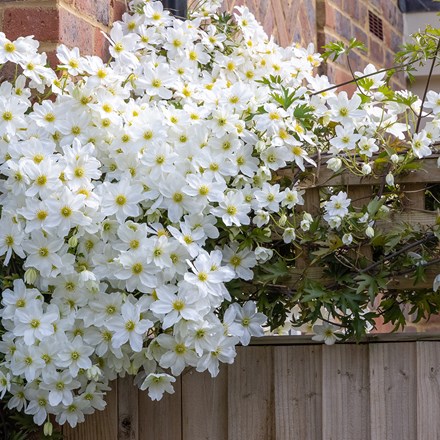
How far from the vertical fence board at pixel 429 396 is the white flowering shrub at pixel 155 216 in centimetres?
17

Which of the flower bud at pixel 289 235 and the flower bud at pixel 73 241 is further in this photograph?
the flower bud at pixel 289 235

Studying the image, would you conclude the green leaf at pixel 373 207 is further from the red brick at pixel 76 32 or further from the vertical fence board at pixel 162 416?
the red brick at pixel 76 32

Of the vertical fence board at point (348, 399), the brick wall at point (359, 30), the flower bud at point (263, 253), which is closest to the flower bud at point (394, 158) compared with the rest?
the flower bud at point (263, 253)

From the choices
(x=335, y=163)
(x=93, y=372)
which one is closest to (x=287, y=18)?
(x=335, y=163)

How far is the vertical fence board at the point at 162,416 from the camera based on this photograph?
246 cm

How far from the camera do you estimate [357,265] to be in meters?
2.29

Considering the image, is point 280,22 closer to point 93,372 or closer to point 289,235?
point 289,235

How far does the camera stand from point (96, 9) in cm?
274

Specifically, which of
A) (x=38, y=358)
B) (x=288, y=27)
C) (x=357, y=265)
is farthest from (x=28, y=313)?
(x=288, y=27)

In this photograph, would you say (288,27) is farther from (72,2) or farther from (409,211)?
(409,211)

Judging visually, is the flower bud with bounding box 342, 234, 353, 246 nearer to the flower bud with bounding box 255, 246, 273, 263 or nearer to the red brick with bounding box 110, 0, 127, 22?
the flower bud with bounding box 255, 246, 273, 263

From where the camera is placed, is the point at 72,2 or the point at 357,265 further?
the point at 72,2

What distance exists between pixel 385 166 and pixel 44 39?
2.98ft

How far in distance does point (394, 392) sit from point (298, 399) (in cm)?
22
